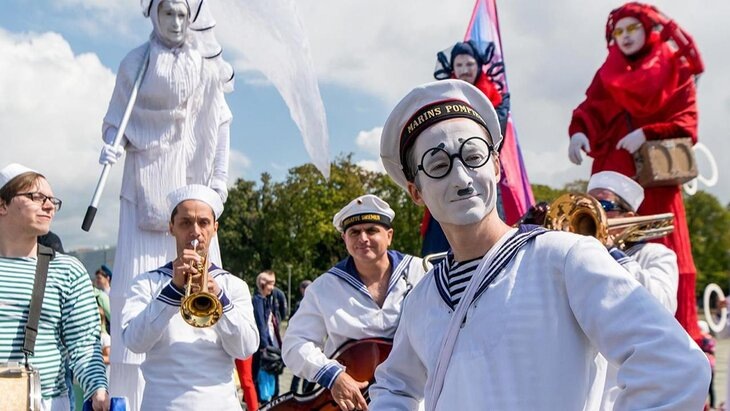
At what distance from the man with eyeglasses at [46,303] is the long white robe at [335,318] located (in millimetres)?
1261

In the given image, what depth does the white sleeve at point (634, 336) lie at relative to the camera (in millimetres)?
1667

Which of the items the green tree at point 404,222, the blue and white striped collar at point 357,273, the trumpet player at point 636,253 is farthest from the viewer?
the green tree at point 404,222

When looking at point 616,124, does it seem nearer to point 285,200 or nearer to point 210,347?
point 210,347

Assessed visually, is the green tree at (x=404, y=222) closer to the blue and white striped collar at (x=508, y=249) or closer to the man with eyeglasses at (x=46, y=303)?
the man with eyeglasses at (x=46, y=303)

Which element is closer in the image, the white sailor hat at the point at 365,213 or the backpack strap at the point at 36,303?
the backpack strap at the point at 36,303

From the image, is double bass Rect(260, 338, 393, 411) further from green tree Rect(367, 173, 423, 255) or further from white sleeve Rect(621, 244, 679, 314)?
green tree Rect(367, 173, 423, 255)

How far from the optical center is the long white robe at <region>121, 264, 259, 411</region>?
12.9ft

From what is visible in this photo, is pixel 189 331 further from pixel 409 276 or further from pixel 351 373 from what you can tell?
pixel 409 276

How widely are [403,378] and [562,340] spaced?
59 cm

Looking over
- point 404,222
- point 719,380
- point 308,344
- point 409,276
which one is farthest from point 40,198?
point 404,222

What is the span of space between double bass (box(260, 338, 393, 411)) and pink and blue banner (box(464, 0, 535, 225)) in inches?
188

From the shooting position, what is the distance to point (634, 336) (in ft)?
5.78

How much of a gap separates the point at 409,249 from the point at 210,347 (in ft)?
141


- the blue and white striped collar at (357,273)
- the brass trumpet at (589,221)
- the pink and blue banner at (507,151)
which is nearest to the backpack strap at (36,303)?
the blue and white striped collar at (357,273)
